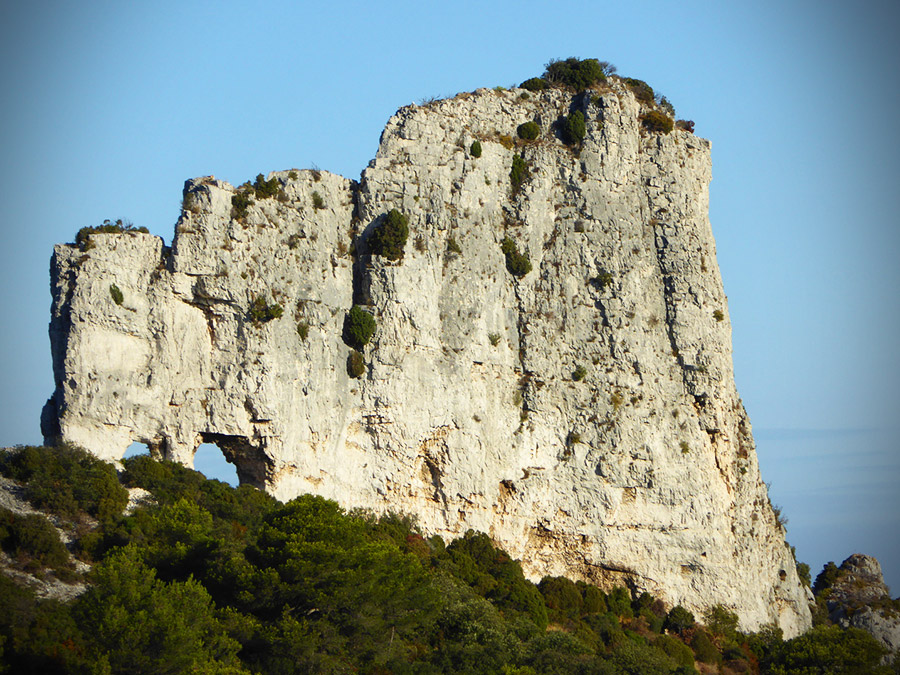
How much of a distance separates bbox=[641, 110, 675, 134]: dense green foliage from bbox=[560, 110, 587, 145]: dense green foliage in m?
3.59

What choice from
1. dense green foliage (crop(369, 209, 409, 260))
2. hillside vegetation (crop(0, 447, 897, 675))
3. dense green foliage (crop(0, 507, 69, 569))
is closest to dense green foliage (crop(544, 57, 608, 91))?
dense green foliage (crop(369, 209, 409, 260))

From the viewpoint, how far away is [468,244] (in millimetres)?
53906

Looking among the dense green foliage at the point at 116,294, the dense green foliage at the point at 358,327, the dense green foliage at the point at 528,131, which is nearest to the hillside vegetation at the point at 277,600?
the dense green foliage at the point at 116,294

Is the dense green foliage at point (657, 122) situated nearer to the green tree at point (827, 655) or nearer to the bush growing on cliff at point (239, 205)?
the bush growing on cliff at point (239, 205)

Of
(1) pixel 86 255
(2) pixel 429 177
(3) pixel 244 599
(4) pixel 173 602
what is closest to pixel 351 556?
(3) pixel 244 599

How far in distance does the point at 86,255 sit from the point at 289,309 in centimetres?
863

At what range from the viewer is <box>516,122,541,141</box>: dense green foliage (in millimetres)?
57469

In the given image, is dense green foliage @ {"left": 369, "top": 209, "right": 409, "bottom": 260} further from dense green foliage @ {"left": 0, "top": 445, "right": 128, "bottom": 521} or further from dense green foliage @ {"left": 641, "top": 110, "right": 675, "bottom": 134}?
dense green foliage @ {"left": 0, "top": 445, "right": 128, "bottom": 521}

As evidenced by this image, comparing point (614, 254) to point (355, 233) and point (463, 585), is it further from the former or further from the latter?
point (463, 585)

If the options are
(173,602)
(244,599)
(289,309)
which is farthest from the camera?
(289,309)

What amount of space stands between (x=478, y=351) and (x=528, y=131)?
11980 mm

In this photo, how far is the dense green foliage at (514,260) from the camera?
54.8 m

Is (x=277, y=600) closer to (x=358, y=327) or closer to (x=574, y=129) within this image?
(x=358, y=327)

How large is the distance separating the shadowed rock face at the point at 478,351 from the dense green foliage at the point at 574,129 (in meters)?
0.49
